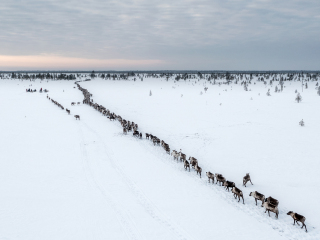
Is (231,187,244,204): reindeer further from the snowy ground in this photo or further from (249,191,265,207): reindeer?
(249,191,265,207): reindeer

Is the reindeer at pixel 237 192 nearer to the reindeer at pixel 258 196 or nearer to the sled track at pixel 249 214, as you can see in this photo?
the sled track at pixel 249 214

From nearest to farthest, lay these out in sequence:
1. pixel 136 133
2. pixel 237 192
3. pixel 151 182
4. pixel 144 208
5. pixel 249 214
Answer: pixel 249 214 < pixel 144 208 < pixel 237 192 < pixel 151 182 < pixel 136 133

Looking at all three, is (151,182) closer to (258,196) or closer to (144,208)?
(144,208)

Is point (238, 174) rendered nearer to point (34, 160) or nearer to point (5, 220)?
point (5, 220)

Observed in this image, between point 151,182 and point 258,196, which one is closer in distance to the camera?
point 258,196

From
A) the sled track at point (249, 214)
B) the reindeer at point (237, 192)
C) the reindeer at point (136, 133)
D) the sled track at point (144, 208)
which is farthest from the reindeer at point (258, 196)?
the reindeer at point (136, 133)

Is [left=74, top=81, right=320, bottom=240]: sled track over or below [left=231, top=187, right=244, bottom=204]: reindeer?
below

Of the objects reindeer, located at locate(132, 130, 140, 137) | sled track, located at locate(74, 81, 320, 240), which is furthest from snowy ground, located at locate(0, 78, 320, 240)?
reindeer, located at locate(132, 130, 140, 137)

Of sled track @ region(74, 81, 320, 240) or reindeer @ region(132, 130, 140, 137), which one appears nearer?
sled track @ region(74, 81, 320, 240)

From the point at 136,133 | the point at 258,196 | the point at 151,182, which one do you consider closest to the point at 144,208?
the point at 151,182

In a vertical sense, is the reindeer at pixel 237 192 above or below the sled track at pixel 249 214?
above

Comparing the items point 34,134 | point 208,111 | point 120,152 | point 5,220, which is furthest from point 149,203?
point 208,111
